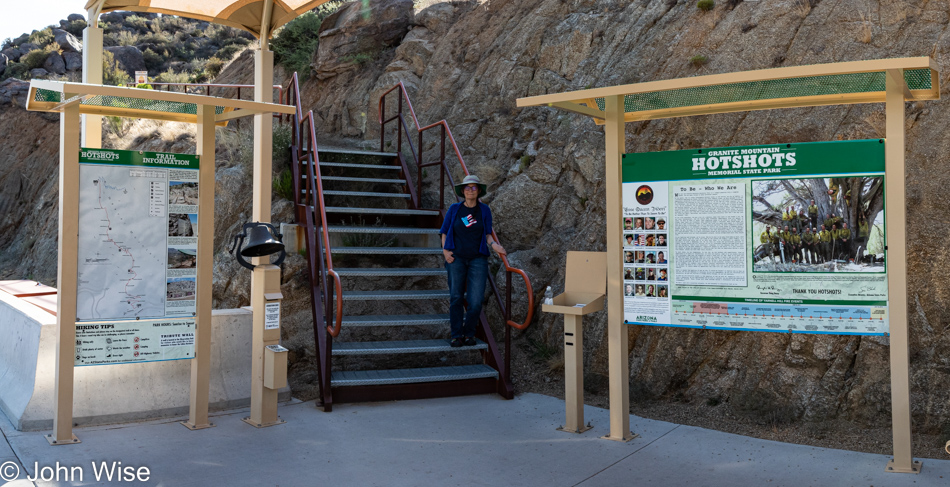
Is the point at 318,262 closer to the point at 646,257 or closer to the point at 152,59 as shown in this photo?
the point at 646,257

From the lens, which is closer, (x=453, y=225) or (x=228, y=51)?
(x=453, y=225)

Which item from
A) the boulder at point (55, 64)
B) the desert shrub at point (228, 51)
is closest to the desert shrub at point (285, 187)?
the boulder at point (55, 64)

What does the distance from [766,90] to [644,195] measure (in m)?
1.20

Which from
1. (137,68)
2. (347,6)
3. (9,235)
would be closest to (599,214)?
(347,6)

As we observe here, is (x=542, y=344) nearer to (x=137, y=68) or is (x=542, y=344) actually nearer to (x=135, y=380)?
(x=135, y=380)

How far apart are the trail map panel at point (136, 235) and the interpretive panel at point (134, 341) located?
0.26ft

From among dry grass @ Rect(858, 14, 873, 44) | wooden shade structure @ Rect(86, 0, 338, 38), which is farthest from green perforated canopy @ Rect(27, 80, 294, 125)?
dry grass @ Rect(858, 14, 873, 44)

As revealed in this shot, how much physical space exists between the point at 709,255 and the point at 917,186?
225 centimetres

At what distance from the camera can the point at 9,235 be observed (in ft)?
64.4

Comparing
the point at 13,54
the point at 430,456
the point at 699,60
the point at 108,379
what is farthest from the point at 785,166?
the point at 13,54

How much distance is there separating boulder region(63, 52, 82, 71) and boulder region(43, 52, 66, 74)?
0.16 m

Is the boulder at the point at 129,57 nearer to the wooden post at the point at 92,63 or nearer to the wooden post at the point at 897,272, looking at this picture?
the wooden post at the point at 92,63

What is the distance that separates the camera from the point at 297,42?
65.4 feet

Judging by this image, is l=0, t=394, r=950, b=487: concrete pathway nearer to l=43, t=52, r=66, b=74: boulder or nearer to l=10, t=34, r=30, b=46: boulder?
l=43, t=52, r=66, b=74: boulder
